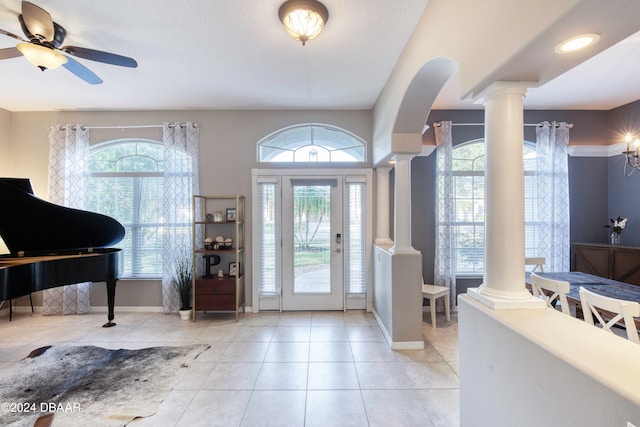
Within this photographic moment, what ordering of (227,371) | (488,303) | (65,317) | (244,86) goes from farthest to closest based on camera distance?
(65,317)
(244,86)
(227,371)
(488,303)

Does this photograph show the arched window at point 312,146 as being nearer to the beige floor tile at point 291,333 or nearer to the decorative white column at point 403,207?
the decorative white column at point 403,207

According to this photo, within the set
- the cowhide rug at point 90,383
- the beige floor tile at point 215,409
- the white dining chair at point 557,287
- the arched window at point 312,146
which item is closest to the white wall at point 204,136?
the arched window at point 312,146

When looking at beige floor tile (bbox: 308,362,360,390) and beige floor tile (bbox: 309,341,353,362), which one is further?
beige floor tile (bbox: 309,341,353,362)

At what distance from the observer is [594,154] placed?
425 cm

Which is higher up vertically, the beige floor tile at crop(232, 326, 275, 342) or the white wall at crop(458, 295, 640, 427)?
the white wall at crop(458, 295, 640, 427)

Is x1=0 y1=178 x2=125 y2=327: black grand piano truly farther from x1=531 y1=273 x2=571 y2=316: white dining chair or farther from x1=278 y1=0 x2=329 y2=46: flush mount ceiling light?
→ x1=531 y1=273 x2=571 y2=316: white dining chair

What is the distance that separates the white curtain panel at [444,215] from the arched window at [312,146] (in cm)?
115

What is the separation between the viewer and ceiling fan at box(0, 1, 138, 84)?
2.02 meters

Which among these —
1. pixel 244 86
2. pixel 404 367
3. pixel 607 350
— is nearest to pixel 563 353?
pixel 607 350

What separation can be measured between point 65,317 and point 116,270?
1.33 m

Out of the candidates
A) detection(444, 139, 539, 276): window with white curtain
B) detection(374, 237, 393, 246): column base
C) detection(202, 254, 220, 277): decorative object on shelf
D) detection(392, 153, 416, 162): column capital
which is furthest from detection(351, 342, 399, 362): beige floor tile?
detection(202, 254, 220, 277): decorative object on shelf

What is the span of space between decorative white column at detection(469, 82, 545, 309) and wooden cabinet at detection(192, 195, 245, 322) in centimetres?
308

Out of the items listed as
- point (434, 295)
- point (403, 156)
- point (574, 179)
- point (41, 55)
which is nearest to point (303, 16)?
point (403, 156)

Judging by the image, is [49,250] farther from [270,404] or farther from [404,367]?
[404,367]
